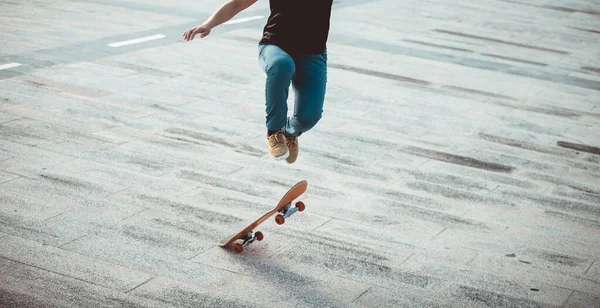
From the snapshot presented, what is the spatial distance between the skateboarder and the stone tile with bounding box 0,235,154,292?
1.65 meters

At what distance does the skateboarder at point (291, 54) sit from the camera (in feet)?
20.5

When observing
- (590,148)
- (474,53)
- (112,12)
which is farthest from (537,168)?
(112,12)

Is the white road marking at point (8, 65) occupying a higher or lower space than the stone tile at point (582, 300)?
higher

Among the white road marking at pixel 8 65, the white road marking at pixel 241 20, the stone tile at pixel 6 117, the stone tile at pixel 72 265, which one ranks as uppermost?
the white road marking at pixel 8 65

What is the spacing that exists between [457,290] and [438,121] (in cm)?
500

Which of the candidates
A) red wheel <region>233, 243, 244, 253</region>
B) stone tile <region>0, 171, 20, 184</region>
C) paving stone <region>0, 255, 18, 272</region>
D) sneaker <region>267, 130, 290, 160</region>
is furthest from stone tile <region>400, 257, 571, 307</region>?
stone tile <region>0, 171, 20, 184</region>

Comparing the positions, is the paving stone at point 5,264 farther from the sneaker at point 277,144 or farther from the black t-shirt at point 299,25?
the black t-shirt at point 299,25

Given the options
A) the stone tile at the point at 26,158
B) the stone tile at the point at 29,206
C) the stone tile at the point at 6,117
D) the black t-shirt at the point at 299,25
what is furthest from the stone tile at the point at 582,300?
the stone tile at the point at 6,117

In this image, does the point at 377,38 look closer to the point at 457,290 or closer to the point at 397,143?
the point at 397,143

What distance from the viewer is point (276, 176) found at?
800cm

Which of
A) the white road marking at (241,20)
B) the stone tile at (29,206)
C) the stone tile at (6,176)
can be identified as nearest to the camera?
the stone tile at (29,206)

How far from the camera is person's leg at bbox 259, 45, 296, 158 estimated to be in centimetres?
620

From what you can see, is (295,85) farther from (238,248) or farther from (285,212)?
(238,248)

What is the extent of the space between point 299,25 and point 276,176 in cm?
206
